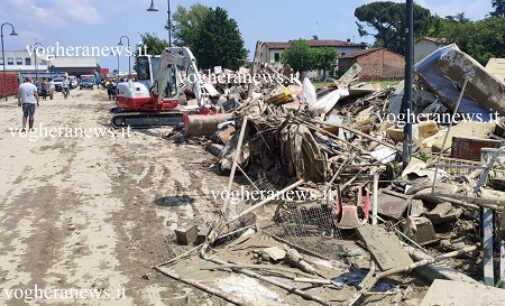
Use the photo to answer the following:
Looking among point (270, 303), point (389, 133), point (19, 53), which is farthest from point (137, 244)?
point (19, 53)

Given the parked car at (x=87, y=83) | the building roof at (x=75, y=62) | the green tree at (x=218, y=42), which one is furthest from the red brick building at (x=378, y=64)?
the building roof at (x=75, y=62)

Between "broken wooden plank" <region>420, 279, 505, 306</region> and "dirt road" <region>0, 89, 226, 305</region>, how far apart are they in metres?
2.01

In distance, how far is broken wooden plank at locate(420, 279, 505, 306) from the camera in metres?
4.12

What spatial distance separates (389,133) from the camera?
1126 cm

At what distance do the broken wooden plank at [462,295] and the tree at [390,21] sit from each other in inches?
2963

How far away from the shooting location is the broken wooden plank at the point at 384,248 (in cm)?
482

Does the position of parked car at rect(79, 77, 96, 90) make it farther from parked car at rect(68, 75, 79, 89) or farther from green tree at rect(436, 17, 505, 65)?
green tree at rect(436, 17, 505, 65)

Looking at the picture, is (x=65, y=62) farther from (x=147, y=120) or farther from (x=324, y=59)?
(x=147, y=120)

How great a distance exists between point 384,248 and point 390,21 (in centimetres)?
8673

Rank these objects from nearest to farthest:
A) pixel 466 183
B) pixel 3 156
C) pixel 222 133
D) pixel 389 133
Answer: pixel 466 183
pixel 389 133
pixel 3 156
pixel 222 133

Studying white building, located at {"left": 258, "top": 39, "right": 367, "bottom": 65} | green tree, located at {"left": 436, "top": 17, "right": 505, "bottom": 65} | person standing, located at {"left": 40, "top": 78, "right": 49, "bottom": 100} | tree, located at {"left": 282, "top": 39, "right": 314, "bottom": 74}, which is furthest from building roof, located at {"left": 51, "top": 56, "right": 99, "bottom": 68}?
green tree, located at {"left": 436, "top": 17, "right": 505, "bottom": 65}

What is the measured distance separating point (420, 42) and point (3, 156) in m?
55.5

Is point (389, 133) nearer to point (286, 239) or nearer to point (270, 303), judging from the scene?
point (286, 239)

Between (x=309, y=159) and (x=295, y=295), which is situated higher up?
(x=309, y=159)
